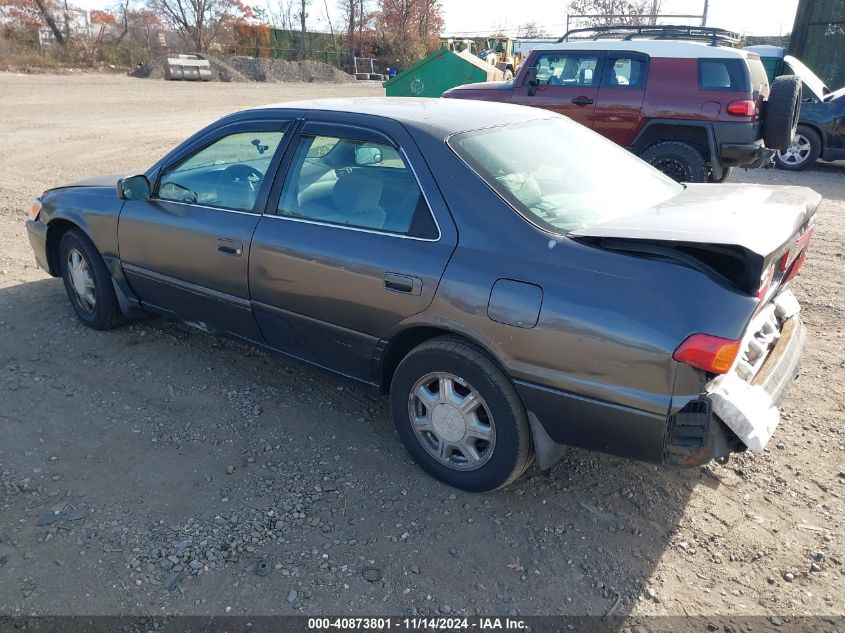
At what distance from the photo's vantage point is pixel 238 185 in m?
3.80

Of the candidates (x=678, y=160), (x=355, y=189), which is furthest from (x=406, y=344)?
(x=678, y=160)

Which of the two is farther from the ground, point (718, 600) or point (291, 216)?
point (291, 216)

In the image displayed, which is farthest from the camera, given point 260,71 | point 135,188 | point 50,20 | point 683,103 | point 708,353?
point 260,71

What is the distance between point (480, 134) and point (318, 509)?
1919mm

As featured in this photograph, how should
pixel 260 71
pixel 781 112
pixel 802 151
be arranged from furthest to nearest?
pixel 260 71 → pixel 802 151 → pixel 781 112

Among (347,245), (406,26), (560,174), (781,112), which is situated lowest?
(347,245)

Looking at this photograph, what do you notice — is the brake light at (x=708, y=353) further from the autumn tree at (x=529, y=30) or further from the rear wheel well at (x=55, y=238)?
the autumn tree at (x=529, y=30)

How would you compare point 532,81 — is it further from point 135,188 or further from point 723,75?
point 135,188

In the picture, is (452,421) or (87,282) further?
(87,282)

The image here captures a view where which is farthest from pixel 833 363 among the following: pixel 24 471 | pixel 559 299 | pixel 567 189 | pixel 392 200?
pixel 24 471

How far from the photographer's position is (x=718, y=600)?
2525mm

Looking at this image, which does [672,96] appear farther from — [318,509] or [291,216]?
[318,509]

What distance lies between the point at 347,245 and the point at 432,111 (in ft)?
2.91

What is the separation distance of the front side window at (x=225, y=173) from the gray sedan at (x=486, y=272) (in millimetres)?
16
